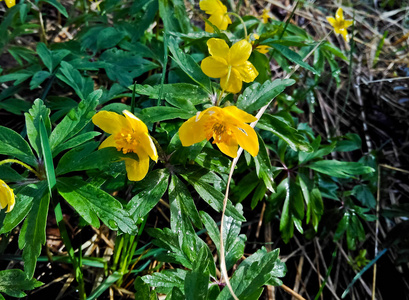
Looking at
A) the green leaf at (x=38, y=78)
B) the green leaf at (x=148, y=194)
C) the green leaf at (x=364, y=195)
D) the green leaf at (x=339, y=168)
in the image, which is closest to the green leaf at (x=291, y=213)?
the green leaf at (x=339, y=168)

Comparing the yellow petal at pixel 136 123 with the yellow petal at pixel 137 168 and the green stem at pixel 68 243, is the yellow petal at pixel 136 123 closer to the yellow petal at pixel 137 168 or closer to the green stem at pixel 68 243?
→ the yellow petal at pixel 137 168

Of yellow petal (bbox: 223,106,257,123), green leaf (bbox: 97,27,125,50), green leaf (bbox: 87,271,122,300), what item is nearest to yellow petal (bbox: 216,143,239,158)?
yellow petal (bbox: 223,106,257,123)

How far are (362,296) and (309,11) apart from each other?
2.95 metres

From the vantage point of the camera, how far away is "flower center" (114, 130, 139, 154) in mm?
1341

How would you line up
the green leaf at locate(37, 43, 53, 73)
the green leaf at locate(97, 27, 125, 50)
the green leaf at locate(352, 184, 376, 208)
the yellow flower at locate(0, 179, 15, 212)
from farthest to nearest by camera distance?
the green leaf at locate(352, 184, 376, 208) < the green leaf at locate(97, 27, 125, 50) < the green leaf at locate(37, 43, 53, 73) < the yellow flower at locate(0, 179, 15, 212)

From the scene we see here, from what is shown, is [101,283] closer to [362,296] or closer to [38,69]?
[38,69]

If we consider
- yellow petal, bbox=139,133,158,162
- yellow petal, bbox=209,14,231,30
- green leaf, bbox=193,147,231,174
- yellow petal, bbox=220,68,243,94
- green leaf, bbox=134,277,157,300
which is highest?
yellow petal, bbox=209,14,231,30

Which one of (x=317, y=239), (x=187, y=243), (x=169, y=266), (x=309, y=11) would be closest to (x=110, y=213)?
(x=187, y=243)

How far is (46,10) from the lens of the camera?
3.14 m

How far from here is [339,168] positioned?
210 centimetres

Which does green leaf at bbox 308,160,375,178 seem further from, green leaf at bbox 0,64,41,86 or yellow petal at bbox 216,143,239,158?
green leaf at bbox 0,64,41,86

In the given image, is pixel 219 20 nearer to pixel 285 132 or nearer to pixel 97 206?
pixel 285 132

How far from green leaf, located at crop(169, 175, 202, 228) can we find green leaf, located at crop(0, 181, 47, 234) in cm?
50

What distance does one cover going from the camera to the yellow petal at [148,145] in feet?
4.19
